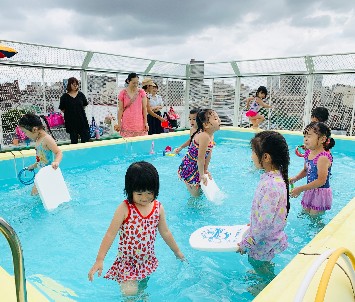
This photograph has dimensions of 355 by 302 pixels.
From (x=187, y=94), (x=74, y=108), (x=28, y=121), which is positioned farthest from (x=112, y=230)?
(x=187, y=94)

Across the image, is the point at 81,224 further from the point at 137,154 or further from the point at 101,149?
the point at 137,154

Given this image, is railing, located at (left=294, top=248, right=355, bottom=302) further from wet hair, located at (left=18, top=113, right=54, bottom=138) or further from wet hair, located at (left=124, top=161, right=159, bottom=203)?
wet hair, located at (left=18, top=113, right=54, bottom=138)

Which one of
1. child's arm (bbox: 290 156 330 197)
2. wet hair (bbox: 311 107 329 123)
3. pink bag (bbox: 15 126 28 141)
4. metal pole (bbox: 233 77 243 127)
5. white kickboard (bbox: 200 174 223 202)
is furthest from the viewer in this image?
metal pole (bbox: 233 77 243 127)

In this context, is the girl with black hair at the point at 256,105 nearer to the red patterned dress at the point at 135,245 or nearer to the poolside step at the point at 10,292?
the red patterned dress at the point at 135,245

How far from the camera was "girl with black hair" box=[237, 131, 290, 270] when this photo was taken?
2232mm

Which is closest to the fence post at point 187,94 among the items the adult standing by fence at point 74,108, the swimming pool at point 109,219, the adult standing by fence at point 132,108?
the swimming pool at point 109,219

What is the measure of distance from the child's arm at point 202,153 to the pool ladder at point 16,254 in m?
2.93

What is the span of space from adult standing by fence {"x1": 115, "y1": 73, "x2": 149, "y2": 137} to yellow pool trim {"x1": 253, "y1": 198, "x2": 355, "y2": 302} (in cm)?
456

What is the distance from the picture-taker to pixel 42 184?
4.10 metres

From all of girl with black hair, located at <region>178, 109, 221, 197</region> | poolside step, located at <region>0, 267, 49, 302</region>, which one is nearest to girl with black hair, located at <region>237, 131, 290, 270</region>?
poolside step, located at <region>0, 267, 49, 302</region>

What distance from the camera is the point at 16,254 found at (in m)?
1.15

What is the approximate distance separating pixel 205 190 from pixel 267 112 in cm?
793

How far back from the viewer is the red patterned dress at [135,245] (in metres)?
2.13

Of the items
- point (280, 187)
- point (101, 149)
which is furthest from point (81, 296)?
point (101, 149)
